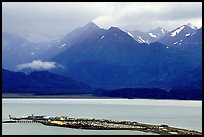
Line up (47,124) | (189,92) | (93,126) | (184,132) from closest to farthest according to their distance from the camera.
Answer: (184,132) < (93,126) < (47,124) < (189,92)

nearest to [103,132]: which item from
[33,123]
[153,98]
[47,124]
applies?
[47,124]

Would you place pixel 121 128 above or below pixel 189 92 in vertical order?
below

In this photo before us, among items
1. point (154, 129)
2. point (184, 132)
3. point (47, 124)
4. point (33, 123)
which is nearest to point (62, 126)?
point (47, 124)

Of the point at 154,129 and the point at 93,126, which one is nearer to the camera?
the point at 154,129

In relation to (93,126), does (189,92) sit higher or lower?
higher

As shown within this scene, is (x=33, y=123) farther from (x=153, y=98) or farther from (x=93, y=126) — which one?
(x=153, y=98)

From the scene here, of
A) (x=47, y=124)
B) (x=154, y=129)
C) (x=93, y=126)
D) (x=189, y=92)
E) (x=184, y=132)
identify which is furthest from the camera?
(x=189, y=92)

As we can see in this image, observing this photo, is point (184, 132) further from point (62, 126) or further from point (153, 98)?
point (153, 98)

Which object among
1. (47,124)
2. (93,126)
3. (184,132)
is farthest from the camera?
(47,124)

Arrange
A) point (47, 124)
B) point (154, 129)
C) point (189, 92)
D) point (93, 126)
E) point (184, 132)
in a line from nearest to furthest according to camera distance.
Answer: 1. point (184, 132)
2. point (154, 129)
3. point (93, 126)
4. point (47, 124)
5. point (189, 92)
